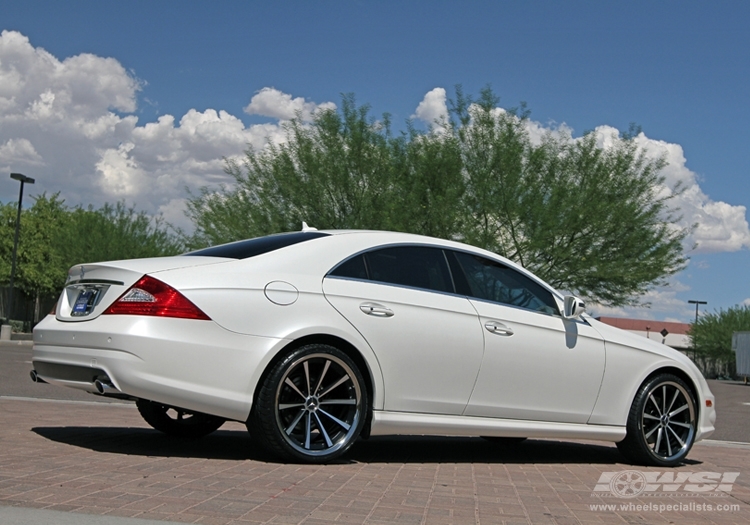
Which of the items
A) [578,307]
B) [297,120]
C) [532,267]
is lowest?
[578,307]

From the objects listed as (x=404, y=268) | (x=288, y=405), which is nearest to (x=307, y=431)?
(x=288, y=405)

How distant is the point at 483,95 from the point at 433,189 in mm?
3565

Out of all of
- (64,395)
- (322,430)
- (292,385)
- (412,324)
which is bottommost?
(64,395)

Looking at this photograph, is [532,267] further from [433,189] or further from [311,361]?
[311,361]

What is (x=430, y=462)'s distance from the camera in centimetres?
693

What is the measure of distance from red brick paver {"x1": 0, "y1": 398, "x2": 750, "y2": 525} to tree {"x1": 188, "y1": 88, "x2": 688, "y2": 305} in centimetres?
1956

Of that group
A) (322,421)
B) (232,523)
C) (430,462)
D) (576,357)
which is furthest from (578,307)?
(232,523)

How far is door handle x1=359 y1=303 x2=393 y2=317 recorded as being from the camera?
6.38 m

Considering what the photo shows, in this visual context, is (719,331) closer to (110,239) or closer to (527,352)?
(110,239)

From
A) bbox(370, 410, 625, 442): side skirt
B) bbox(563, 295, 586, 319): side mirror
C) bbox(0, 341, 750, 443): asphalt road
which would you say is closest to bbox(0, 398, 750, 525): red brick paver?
bbox(370, 410, 625, 442): side skirt

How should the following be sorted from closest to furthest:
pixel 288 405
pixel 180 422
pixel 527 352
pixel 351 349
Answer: pixel 288 405 → pixel 351 349 → pixel 527 352 → pixel 180 422

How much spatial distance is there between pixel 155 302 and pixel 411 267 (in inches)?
75.5

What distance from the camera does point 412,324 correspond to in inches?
257

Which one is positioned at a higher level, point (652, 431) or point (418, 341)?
point (418, 341)
